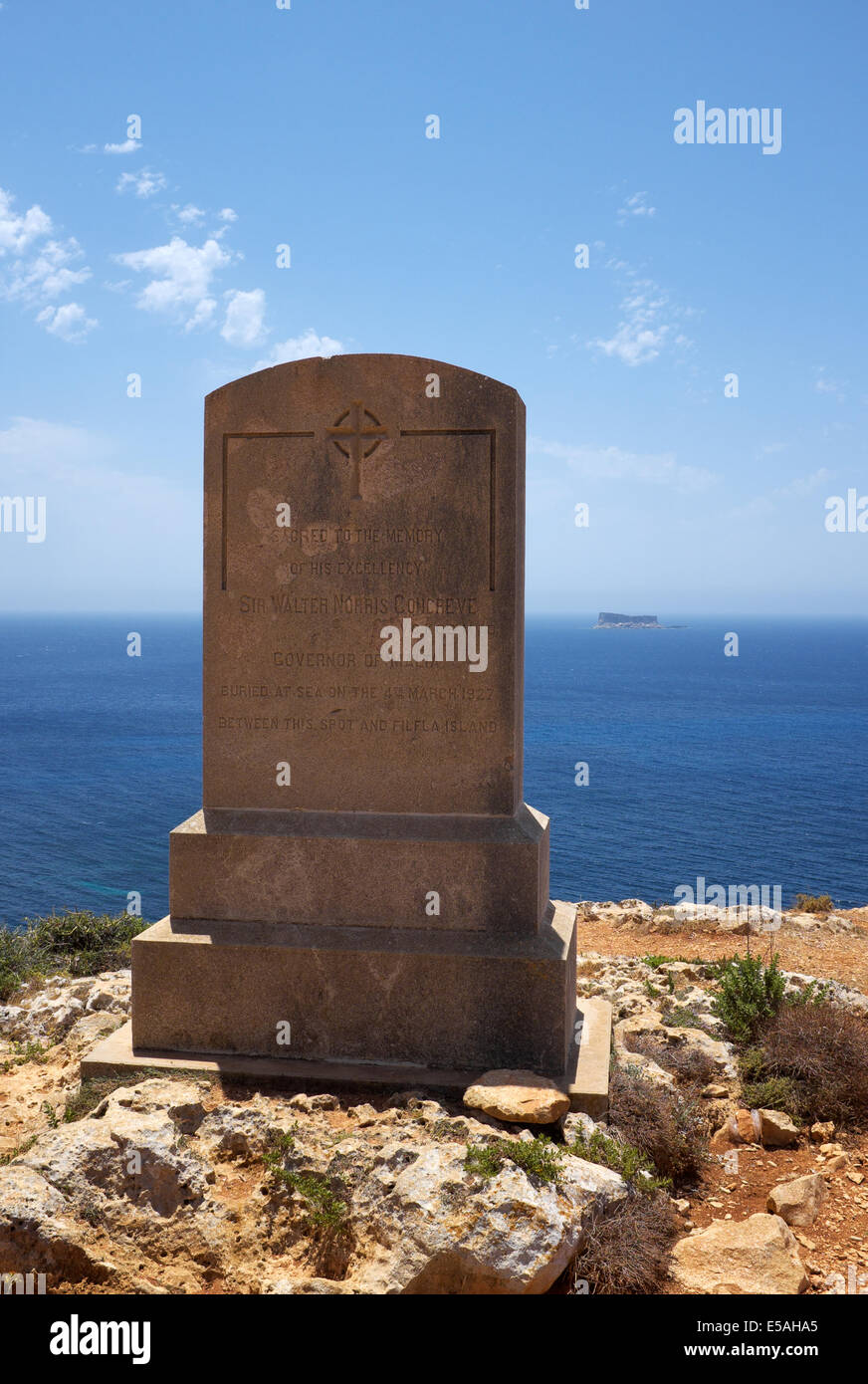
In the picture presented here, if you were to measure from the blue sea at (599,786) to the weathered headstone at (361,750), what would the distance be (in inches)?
628

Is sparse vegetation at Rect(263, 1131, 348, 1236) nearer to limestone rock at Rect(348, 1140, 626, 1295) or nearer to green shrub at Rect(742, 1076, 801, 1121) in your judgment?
limestone rock at Rect(348, 1140, 626, 1295)

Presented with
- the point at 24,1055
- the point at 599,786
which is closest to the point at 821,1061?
the point at 24,1055

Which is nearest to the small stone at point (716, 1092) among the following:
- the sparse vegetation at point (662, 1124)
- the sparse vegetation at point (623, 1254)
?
the sparse vegetation at point (662, 1124)

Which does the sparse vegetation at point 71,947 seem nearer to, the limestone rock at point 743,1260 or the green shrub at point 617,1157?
the green shrub at point 617,1157

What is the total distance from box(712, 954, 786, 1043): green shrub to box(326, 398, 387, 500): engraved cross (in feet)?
14.2

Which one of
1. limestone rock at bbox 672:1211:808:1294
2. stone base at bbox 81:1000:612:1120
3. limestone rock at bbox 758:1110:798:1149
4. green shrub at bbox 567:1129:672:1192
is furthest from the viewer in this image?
limestone rock at bbox 758:1110:798:1149

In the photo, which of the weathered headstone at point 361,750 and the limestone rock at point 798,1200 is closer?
the limestone rock at point 798,1200

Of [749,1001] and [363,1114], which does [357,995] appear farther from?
[749,1001]

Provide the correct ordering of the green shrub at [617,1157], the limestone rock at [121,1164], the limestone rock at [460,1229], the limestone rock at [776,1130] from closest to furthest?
the limestone rock at [460,1229], the limestone rock at [121,1164], the green shrub at [617,1157], the limestone rock at [776,1130]

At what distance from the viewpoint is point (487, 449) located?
5.71 metres

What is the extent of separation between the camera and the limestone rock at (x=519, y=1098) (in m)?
4.75

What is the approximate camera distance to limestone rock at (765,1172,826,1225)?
15.2 ft

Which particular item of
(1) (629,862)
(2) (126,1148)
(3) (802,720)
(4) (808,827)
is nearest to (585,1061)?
(2) (126,1148)

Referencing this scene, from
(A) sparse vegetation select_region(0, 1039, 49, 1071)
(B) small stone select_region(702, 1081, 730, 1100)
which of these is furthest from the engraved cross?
(A) sparse vegetation select_region(0, 1039, 49, 1071)
